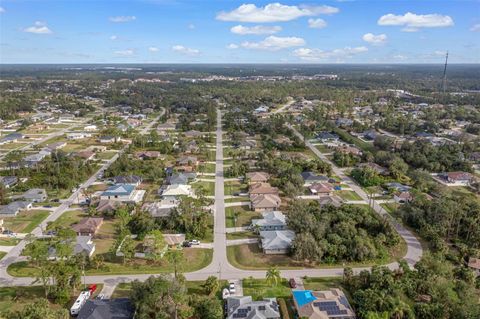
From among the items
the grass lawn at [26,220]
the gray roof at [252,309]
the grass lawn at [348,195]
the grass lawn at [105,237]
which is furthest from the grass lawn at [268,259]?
the grass lawn at [26,220]

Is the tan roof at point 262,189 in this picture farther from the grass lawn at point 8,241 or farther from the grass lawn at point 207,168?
the grass lawn at point 8,241

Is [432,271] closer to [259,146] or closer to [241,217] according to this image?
[241,217]

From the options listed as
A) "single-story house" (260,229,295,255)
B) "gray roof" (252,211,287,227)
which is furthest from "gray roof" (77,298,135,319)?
"gray roof" (252,211,287,227)

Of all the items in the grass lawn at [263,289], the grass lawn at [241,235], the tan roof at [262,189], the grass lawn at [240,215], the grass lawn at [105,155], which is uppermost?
the grass lawn at [105,155]

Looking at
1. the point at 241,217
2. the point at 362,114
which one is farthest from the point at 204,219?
the point at 362,114

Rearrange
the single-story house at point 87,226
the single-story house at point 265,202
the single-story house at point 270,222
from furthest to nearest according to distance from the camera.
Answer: the single-story house at point 265,202
the single-story house at point 270,222
the single-story house at point 87,226
